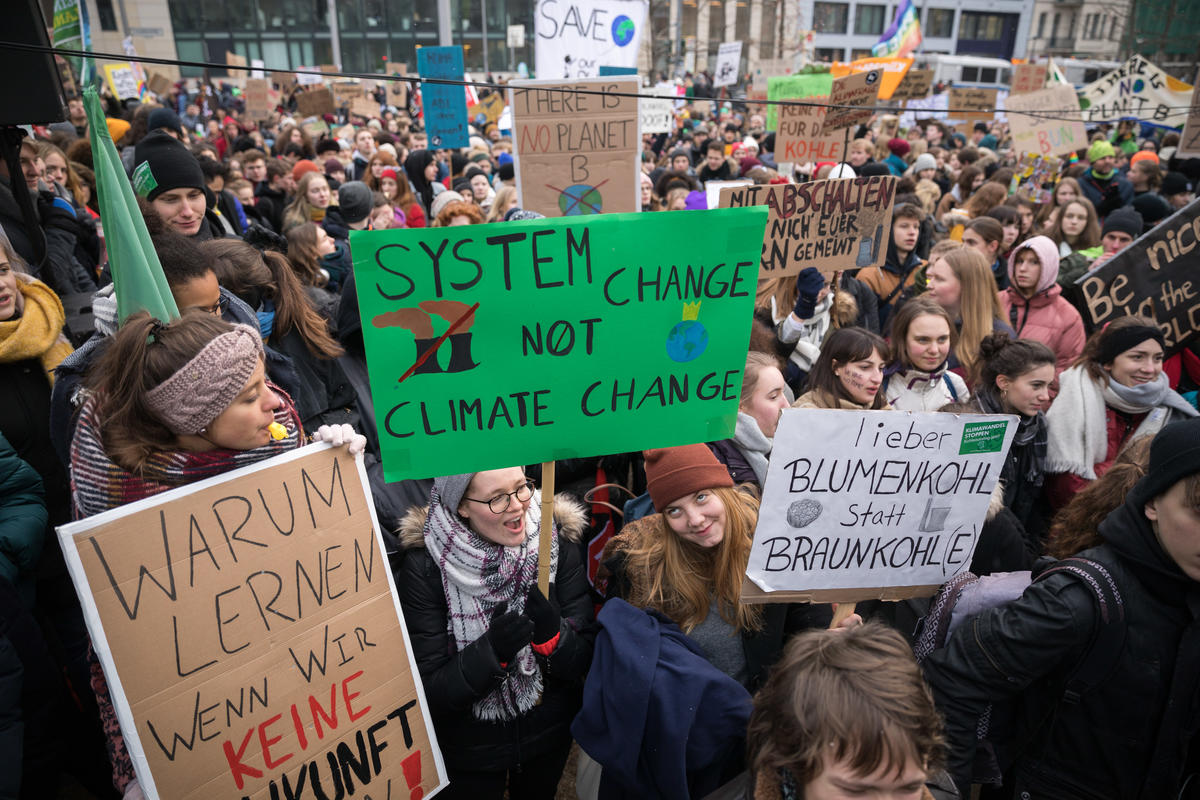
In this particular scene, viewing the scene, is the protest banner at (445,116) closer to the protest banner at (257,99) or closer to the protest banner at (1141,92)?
the protest banner at (257,99)

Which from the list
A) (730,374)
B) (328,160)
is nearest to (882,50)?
(328,160)

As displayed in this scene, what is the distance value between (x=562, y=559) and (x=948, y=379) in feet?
7.67

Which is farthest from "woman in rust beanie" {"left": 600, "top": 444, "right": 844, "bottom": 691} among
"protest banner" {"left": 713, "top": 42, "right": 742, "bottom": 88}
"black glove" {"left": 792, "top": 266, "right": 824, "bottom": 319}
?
"protest banner" {"left": 713, "top": 42, "right": 742, "bottom": 88}

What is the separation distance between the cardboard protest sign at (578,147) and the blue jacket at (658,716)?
3.30 m

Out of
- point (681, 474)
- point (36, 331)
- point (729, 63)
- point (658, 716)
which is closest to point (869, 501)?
point (681, 474)

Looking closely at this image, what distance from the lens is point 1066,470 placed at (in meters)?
3.08

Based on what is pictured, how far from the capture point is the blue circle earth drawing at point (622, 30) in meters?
7.04

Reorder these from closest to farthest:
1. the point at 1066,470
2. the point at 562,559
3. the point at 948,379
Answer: the point at 562,559
the point at 1066,470
the point at 948,379

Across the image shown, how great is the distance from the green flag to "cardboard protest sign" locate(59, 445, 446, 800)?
884 mm

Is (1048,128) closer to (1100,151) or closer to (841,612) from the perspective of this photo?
(1100,151)

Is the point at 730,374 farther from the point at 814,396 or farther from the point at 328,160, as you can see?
the point at 328,160

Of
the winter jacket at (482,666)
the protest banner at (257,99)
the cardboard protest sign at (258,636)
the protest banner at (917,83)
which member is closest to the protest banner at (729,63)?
the protest banner at (917,83)

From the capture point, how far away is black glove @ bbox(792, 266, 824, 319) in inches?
161

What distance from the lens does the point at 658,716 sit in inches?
71.7
